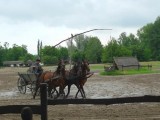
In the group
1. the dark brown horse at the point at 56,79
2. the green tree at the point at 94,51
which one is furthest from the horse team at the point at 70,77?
the green tree at the point at 94,51

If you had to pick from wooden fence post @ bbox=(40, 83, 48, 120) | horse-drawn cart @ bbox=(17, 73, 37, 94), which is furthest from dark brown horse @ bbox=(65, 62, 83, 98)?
wooden fence post @ bbox=(40, 83, 48, 120)

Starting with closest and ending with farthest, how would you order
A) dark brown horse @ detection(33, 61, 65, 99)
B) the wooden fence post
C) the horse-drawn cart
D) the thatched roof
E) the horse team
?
1. the wooden fence post
2. the horse team
3. dark brown horse @ detection(33, 61, 65, 99)
4. the horse-drawn cart
5. the thatched roof

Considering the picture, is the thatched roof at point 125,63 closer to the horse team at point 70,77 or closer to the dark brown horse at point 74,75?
the horse team at point 70,77

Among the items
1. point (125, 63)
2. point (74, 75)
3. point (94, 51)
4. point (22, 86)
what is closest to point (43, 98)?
point (74, 75)

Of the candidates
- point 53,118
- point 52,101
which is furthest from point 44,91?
point 53,118

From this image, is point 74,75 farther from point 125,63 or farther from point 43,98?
point 125,63

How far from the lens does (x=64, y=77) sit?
728 inches

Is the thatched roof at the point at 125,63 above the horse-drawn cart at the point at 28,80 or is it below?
above

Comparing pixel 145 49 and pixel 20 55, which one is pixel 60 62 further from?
pixel 20 55

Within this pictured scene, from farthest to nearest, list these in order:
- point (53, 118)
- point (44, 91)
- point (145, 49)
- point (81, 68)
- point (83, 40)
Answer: point (83, 40) → point (145, 49) → point (81, 68) → point (53, 118) → point (44, 91)

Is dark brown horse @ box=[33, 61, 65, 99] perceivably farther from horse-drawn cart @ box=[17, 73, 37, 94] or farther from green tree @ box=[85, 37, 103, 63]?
green tree @ box=[85, 37, 103, 63]

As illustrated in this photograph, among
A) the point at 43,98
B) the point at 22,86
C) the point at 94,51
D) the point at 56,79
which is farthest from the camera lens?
the point at 94,51

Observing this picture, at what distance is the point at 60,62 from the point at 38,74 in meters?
1.84

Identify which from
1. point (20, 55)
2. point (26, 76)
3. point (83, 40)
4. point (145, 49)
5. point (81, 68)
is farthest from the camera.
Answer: point (20, 55)
